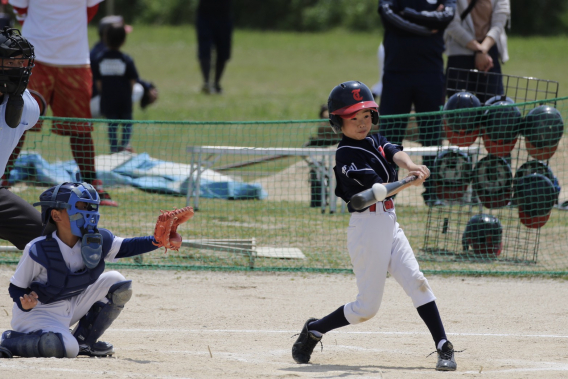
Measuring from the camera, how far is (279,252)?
6.78 m

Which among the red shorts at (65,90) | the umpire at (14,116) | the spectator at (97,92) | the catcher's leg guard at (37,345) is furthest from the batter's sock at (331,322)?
the spectator at (97,92)

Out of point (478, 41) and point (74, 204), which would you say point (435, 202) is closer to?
point (478, 41)

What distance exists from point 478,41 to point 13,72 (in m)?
5.10

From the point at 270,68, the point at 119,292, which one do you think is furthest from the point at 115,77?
the point at 270,68

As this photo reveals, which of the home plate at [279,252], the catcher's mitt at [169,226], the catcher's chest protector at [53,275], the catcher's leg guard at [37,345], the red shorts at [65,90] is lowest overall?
the home plate at [279,252]

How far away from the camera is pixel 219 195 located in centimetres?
833

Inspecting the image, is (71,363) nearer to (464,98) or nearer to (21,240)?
(21,240)

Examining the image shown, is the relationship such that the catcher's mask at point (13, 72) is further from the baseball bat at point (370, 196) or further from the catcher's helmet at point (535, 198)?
the catcher's helmet at point (535, 198)

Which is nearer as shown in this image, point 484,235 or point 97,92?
point 484,235

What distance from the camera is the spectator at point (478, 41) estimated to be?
7754mm

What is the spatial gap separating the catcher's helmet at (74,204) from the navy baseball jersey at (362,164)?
138 cm

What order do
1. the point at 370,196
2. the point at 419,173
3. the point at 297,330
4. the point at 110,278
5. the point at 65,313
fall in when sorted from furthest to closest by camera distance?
the point at 297,330 < the point at 110,278 < the point at 65,313 < the point at 419,173 < the point at 370,196

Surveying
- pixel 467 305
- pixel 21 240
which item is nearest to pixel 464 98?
pixel 467 305

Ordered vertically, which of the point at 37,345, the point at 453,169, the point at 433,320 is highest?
the point at 453,169
